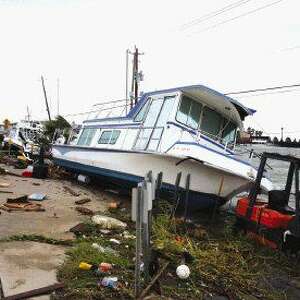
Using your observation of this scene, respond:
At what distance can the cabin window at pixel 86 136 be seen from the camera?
1854 cm

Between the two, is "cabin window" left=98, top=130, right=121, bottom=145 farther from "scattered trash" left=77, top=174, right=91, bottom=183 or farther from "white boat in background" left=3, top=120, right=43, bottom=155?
"white boat in background" left=3, top=120, right=43, bottom=155

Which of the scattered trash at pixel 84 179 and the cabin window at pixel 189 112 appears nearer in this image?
the cabin window at pixel 189 112

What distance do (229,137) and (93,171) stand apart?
539cm

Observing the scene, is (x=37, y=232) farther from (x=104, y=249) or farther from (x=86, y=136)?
(x=86, y=136)

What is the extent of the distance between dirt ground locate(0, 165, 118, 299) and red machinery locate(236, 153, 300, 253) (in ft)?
13.0

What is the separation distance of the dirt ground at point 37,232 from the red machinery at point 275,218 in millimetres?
3970

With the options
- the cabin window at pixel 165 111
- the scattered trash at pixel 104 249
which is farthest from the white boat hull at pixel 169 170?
the scattered trash at pixel 104 249

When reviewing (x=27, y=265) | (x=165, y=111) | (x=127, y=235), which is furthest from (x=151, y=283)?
(x=165, y=111)

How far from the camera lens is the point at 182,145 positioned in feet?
40.4

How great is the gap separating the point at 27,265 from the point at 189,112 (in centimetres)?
851

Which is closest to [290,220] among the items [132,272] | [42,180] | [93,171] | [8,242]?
[132,272]

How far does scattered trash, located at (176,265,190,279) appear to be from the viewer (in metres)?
6.84

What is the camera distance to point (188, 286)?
21.8 ft

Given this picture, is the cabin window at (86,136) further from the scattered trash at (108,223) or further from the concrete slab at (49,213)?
the scattered trash at (108,223)
